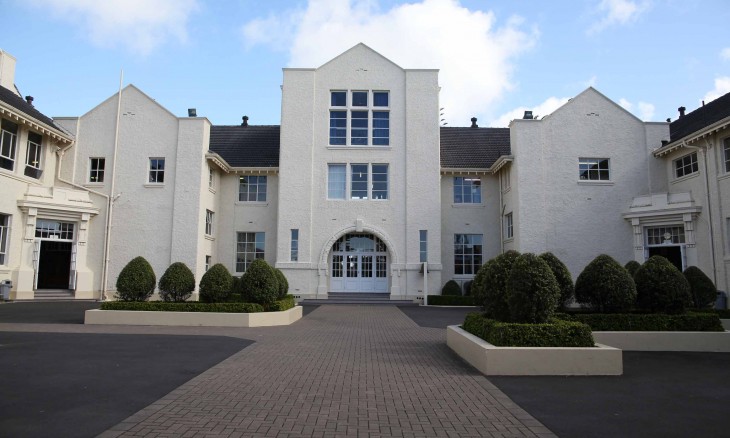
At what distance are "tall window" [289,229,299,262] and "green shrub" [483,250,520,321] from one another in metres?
16.1

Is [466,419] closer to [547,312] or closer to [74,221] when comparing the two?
[547,312]

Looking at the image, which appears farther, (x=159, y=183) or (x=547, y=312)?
(x=159, y=183)

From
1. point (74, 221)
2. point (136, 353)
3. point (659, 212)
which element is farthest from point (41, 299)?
point (659, 212)

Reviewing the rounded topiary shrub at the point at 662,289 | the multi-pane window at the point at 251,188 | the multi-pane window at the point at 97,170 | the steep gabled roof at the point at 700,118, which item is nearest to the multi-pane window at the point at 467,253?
the steep gabled roof at the point at 700,118

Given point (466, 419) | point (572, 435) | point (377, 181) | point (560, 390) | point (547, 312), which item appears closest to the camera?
point (572, 435)

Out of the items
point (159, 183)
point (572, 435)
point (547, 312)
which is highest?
point (159, 183)

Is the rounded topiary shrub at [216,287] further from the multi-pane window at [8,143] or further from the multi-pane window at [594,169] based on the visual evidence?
the multi-pane window at [594,169]

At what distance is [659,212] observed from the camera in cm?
2266

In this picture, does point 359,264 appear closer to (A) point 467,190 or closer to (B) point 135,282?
(A) point 467,190

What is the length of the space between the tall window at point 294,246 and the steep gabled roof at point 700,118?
1869cm

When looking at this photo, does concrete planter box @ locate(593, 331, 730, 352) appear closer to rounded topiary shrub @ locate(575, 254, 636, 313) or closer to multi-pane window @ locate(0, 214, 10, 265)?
rounded topiary shrub @ locate(575, 254, 636, 313)

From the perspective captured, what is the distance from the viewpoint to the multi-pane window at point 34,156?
898 inches

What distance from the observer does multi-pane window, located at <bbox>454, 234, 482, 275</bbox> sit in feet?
89.6

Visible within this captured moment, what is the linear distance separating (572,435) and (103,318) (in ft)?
44.3
